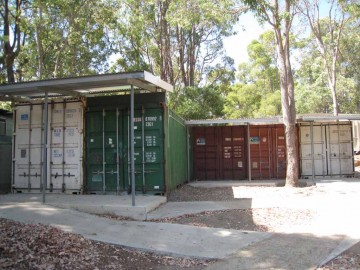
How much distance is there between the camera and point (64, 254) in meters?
5.64

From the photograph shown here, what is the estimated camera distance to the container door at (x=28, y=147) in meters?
11.9

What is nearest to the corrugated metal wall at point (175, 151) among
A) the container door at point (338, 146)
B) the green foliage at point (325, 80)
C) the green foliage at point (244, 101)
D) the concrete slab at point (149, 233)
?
the concrete slab at point (149, 233)

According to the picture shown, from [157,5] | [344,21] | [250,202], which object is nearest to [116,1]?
[157,5]

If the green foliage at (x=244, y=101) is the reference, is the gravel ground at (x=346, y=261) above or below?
below

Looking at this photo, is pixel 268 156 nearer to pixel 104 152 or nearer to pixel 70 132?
pixel 104 152

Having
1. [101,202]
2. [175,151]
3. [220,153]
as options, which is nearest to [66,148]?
[101,202]

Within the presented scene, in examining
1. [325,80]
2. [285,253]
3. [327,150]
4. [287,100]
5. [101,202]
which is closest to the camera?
[285,253]

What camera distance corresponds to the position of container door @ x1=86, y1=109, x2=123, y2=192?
11.6 metres

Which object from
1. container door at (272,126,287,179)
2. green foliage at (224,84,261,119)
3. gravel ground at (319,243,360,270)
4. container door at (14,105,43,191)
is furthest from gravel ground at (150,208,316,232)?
green foliage at (224,84,261,119)

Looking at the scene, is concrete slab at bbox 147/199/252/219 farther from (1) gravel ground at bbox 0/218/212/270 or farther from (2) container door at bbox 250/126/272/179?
(2) container door at bbox 250/126/272/179

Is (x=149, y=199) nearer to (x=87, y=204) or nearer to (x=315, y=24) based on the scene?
(x=87, y=204)

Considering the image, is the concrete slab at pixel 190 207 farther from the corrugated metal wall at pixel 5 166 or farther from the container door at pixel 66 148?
the corrugated metal wall at pixel 5 166

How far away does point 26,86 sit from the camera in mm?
10008

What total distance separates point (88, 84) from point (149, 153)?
8.77 ft
